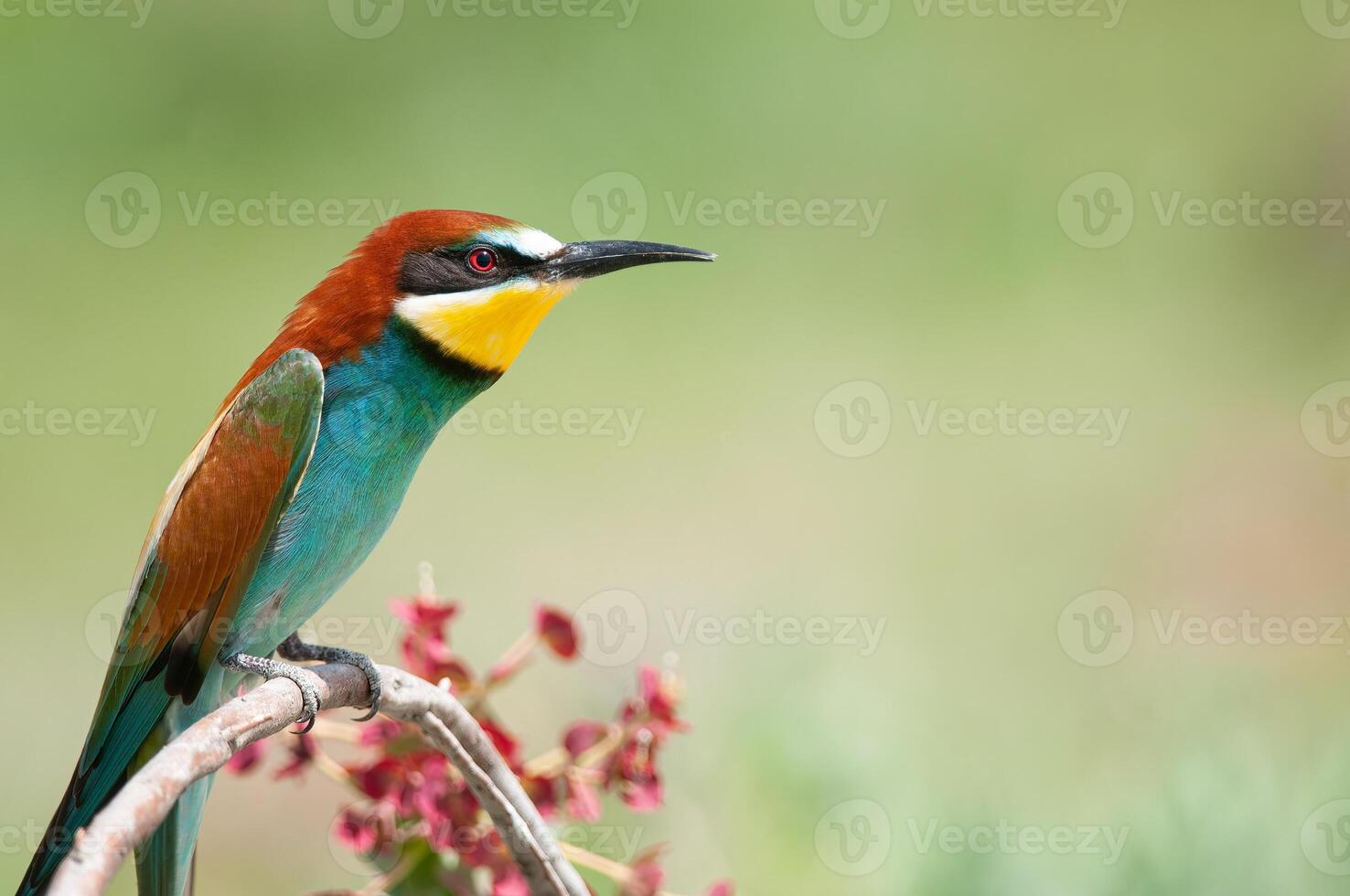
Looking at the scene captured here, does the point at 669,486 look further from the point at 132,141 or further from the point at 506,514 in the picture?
the point at 132,141

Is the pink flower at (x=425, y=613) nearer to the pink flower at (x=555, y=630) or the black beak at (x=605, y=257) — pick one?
the pink flower at (x=555, y=630)

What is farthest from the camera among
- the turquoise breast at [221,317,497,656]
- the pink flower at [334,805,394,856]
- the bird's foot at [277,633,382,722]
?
the turquoise breast at [221,317,497,656]

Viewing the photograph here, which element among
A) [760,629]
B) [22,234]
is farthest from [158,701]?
[22,234]

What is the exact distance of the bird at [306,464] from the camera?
1362 millimetres

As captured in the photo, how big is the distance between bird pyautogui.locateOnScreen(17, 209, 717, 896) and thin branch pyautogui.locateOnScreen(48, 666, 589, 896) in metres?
0.16

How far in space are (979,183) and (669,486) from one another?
1381mm

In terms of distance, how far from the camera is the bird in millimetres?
1362

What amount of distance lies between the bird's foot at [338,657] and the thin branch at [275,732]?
1cm

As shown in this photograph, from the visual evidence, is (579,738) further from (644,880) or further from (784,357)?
(784,357)

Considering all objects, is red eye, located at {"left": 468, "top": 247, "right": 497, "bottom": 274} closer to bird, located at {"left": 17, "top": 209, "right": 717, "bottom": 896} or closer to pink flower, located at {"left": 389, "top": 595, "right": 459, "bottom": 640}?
bird, located at {"left": 17, "top": 209, "right": 717, "bottom": 896}

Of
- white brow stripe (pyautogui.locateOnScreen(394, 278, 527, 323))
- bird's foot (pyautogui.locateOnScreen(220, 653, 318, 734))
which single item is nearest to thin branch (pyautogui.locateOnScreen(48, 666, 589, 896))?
bird's foot (pyautogui.locateOnScreen(220, 653, 318, 734))

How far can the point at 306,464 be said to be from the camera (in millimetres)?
1394

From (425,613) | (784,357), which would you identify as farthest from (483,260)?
(784,357)

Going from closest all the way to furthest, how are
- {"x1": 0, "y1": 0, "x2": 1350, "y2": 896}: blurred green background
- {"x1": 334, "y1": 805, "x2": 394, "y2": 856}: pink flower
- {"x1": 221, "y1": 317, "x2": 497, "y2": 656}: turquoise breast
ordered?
{"x1": 334, "y1": 805, "x2": 394, "y2": 856}: pink flower
{"x1": 221, "y1": 317, "x2": 497, "y2": 656}: turquoise breast
{"x1": 0, "y1": 0, "x2": 1350, "y2": 896}: blurred green background
